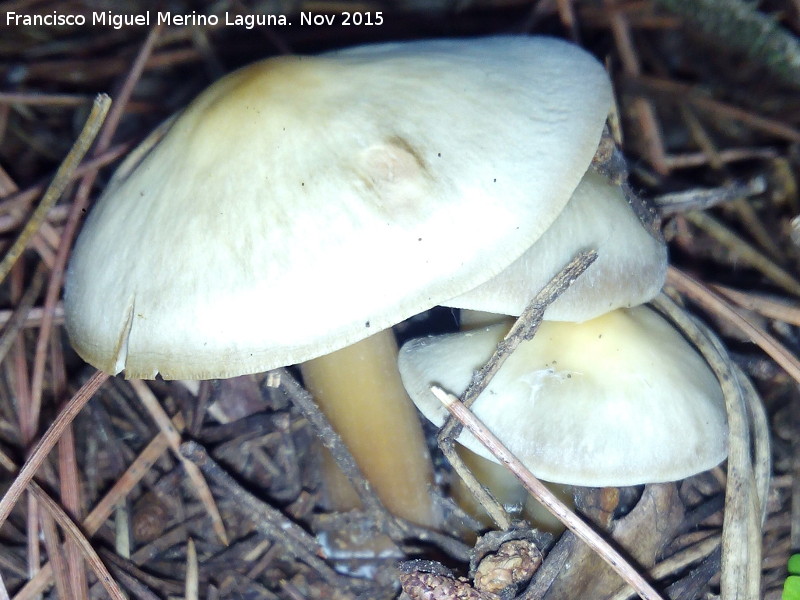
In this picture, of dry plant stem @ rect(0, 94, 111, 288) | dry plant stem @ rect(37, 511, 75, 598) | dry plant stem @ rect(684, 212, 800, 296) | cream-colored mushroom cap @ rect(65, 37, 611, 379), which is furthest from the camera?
dry plant stem @ rect(684, 212, 800, 296)

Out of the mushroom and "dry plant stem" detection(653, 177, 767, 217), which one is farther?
"dry plant stem" detection(653, 177, 767, 217)

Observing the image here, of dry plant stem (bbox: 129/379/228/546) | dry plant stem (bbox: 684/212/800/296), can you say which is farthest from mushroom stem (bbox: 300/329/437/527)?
dry plant stem (bbox: 684/212/800/296)

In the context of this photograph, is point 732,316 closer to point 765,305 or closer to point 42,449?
point 765,305

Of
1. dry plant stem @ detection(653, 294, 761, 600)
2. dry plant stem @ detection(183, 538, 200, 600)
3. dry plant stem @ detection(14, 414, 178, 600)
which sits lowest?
dry plant stem @ detection(183, 538, 200, 600)

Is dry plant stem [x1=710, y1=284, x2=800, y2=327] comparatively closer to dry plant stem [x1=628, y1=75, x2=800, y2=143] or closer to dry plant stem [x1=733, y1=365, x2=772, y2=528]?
dry plant stem [x1=733, y1=365, x2=772, y2=528]

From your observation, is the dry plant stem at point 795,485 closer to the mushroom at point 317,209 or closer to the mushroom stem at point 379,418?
the mushroom stem at point 379,418

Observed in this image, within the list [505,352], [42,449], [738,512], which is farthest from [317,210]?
[738,512]

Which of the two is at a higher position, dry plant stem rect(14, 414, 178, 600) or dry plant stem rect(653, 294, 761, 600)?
dry plant stem rect(653, 294, 761, 600)
